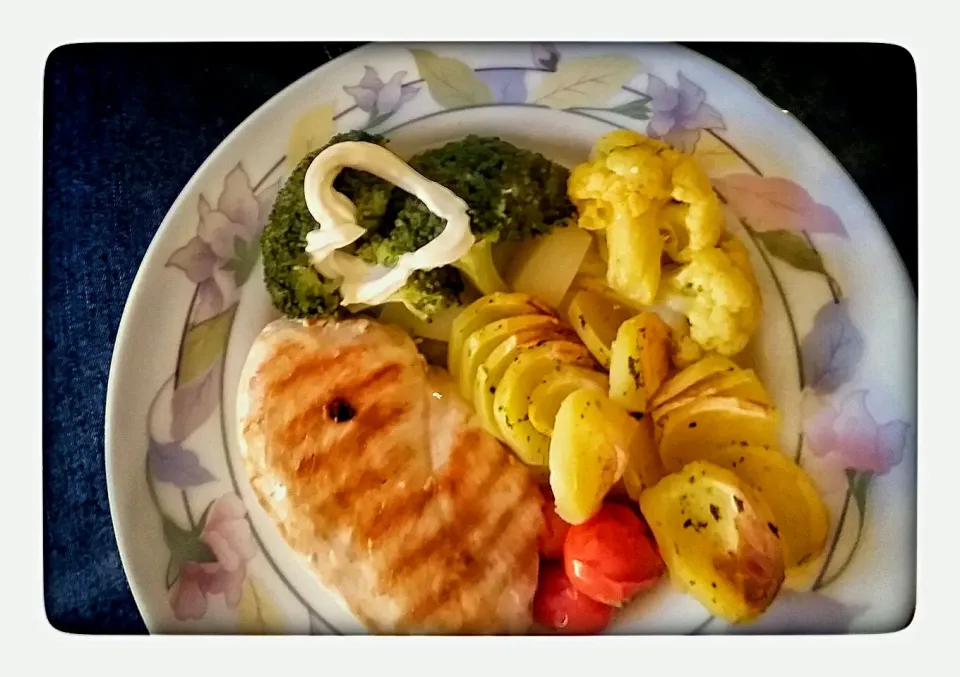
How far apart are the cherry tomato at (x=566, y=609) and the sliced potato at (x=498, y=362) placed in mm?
324

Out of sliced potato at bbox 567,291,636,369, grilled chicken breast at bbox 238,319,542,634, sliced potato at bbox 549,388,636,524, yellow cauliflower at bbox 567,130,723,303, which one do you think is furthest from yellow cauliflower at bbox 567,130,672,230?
grilled chicken breast at bbox 238,319,542,634

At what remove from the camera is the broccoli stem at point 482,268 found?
5.57ft

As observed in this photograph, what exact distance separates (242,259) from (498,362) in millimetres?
575

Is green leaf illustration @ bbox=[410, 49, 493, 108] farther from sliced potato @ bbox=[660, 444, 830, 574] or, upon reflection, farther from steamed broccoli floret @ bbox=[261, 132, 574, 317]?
sliced potato @ bbox=[660, 444, 830, 574]

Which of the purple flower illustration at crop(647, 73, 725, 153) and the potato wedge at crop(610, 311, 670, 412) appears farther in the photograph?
the purple flower illustration at crop(647, 73, 725, 153)

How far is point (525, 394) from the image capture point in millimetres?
1651

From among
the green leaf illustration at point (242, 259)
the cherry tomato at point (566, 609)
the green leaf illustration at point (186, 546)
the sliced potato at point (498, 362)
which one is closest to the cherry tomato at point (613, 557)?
the cherry tomato at point (566, 609)

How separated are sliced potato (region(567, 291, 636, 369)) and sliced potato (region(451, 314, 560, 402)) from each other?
1.8 inches

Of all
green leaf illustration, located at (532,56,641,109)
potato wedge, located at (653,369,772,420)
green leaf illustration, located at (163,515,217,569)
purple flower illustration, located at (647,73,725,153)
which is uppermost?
green leaf illustration, located at (532,56,641,109)

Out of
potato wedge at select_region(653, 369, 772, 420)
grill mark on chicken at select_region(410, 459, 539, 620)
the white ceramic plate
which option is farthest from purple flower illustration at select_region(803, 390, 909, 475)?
grill mark on chicken at select_region(410, 459, 539, 620)

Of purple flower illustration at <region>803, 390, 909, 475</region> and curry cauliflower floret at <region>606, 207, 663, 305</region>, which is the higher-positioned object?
curry cauliflower floret at <region>606, 207, 663, 305</region>

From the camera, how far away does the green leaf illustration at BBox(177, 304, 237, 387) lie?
1761mm

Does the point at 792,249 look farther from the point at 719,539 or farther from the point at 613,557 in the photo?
the point at 613,557

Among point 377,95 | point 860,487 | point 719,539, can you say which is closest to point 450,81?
point 377,95
